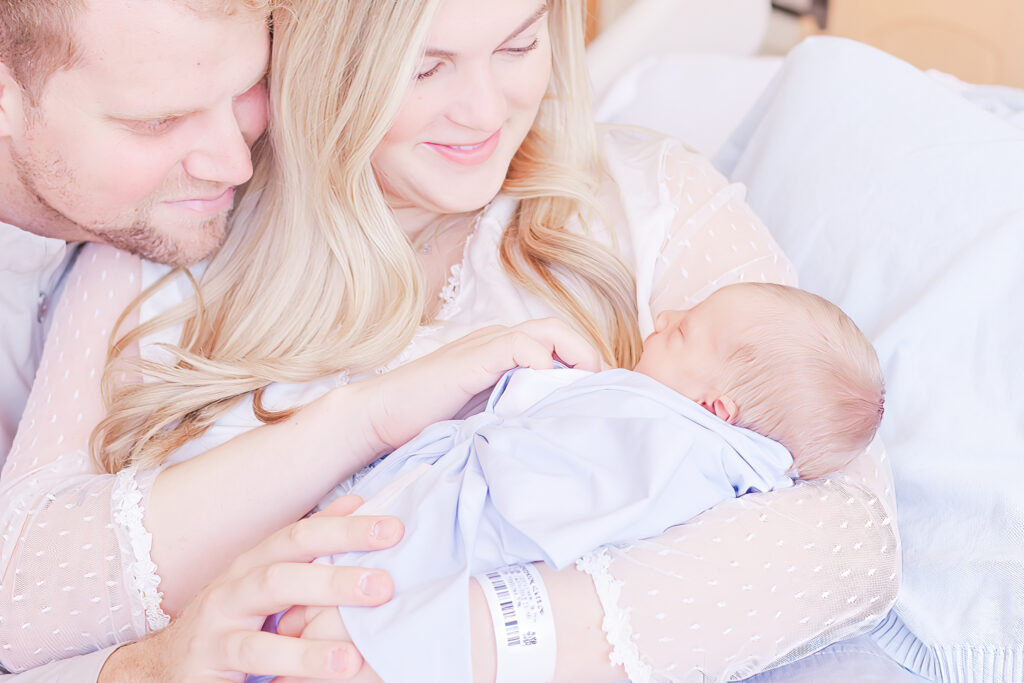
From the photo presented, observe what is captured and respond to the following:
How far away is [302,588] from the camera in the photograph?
3.97ft

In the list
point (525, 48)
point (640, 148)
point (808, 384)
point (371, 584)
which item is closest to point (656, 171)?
point (640, 148)

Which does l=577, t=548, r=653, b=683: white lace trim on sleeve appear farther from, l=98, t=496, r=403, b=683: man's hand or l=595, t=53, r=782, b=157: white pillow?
l=595, t=53, r=782, b=157: white pillow

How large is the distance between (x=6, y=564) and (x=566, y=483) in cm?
89

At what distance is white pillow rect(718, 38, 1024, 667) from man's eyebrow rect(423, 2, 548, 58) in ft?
2.28

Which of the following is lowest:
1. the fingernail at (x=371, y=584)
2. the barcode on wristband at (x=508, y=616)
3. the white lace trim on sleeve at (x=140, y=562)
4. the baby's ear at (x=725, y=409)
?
the white lace trim on sleeve at (x=140, y=562)

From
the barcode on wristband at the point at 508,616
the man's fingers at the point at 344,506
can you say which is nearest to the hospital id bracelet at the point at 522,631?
the barcode on wristband at the point at 508,616

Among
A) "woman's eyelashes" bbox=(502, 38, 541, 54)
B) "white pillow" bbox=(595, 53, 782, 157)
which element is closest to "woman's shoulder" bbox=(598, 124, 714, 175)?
"woman's eyelashes" bbox=(502, 38, 541, 54)

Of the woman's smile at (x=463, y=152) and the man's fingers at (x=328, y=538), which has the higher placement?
the woman's smile at (x=463, y=152)

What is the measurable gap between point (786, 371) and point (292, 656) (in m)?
0.78

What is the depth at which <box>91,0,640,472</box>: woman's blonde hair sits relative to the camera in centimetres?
160

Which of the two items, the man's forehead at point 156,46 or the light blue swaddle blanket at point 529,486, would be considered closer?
the light blue swaddle blanket at point 529,486

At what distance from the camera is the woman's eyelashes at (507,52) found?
1.57m

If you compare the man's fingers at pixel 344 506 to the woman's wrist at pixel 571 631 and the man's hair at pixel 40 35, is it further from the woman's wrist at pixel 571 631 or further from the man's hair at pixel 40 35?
the man's hair at pixel 40 35

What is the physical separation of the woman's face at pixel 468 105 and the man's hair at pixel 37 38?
0.52 metres
